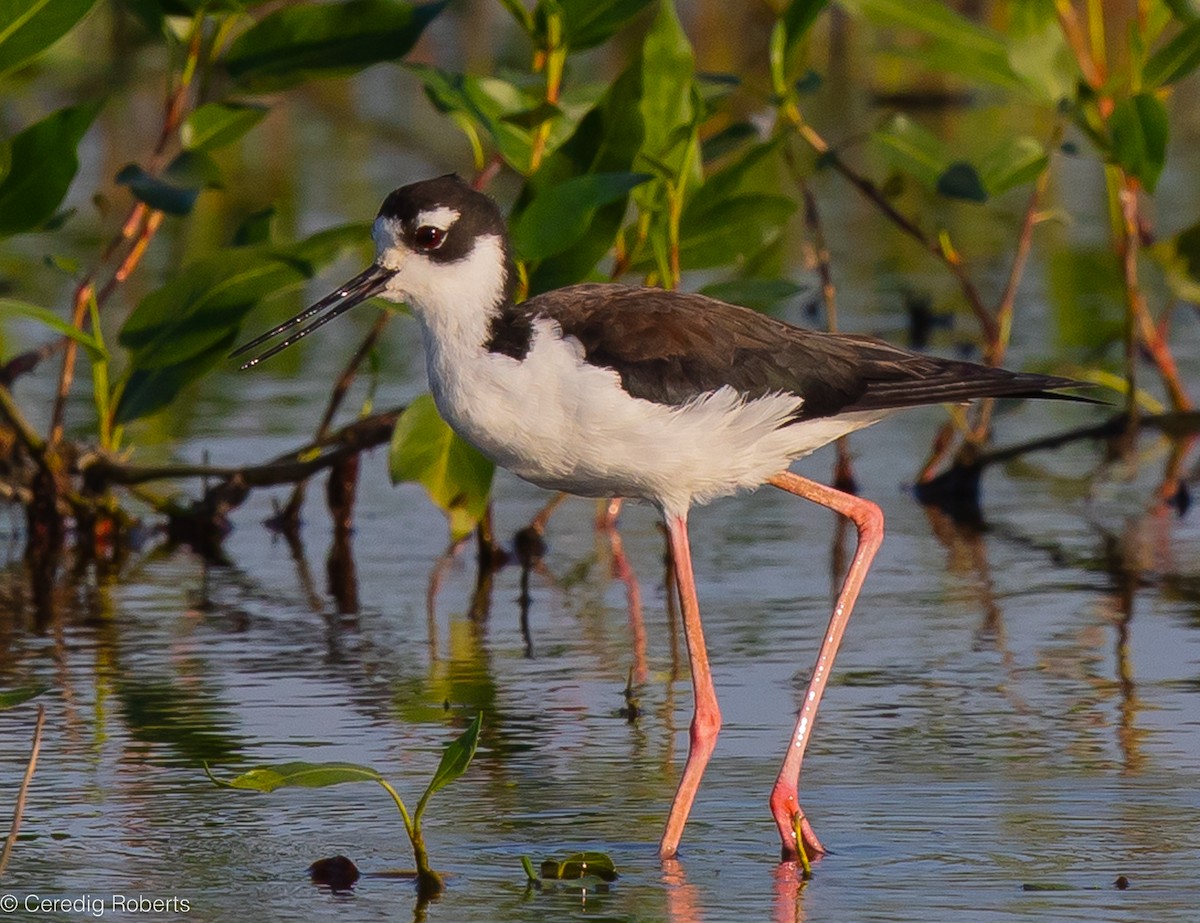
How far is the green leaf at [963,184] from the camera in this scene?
7398 mm

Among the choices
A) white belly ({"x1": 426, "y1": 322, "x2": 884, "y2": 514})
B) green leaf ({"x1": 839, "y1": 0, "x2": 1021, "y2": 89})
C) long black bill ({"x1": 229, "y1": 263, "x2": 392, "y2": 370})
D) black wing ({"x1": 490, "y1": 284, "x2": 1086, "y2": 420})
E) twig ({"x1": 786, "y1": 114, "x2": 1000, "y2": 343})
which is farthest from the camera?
green leaf ({"x1": 839, "y1": 0, "x2": 1021, "y2": 89})

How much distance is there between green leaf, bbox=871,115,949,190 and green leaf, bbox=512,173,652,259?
164 cm

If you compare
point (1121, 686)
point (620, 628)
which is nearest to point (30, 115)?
point (620, 628)

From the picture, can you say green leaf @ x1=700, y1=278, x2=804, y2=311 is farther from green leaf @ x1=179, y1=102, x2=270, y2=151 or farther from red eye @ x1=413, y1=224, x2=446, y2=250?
red eye @ x1=413, y1=224, x2=446, y2=250

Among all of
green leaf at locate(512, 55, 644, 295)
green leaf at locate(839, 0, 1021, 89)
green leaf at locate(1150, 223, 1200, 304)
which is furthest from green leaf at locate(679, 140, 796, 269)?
green leaf at locate(1150, 223, 1200, 304)

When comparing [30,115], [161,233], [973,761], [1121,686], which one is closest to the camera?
[973,761]

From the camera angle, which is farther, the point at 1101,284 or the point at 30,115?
the point at 30,115

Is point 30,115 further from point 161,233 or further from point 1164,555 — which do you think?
point 1164,555

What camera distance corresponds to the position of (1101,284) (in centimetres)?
1169

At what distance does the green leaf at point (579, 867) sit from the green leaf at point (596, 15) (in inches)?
123

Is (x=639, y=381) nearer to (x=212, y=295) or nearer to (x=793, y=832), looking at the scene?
(x=793, y=832)

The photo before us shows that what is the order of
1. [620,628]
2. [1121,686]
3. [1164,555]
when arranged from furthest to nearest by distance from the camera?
[1164,555]
[620,628]
[1121,686]

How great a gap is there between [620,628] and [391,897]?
Answer: 245 centimetres

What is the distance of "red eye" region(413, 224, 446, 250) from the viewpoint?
5184mm
